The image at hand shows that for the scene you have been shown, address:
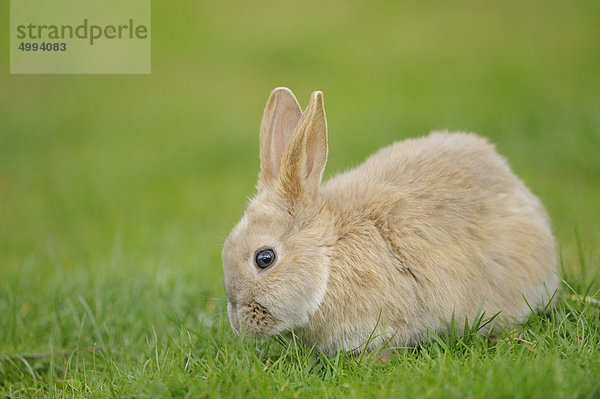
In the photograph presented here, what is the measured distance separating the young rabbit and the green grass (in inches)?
7.6

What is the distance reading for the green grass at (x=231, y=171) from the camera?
3.28 metres

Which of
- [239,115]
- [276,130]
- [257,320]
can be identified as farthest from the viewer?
[239,115]

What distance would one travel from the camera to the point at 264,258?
3.62 m

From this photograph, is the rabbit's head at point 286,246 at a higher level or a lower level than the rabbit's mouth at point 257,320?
higher

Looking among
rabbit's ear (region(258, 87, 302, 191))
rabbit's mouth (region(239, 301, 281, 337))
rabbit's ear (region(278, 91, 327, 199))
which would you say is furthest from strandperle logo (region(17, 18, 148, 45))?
rabbit's mouth (region(239, 301, 281, 337))

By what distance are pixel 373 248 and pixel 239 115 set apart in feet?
24.2

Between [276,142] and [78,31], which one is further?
[78,31]

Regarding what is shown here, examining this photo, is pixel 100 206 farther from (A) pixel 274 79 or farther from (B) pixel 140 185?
(A) pixel 274 79

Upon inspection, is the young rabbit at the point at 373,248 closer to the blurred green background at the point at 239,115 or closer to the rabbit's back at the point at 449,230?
the rabbit's back at the point at 449,230

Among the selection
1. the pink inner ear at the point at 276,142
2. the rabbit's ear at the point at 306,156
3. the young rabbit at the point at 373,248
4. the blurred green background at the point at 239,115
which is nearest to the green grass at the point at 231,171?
the blurred green background at the point at 239,115

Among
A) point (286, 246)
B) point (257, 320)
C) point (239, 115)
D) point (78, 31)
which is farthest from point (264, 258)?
point (78, 31)

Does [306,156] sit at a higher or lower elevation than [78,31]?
lower

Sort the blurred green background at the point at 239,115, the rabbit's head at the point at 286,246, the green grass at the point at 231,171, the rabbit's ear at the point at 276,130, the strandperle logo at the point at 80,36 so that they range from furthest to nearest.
→ the strandperle logo at the point at 80,36
the blurred green background at the point at 239,115
the rabbit's ear at the point at 276,130
the rabbit's head at the point at 286,246
the green grass at the point at 231,171

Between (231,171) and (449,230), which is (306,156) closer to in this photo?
(449,230)
